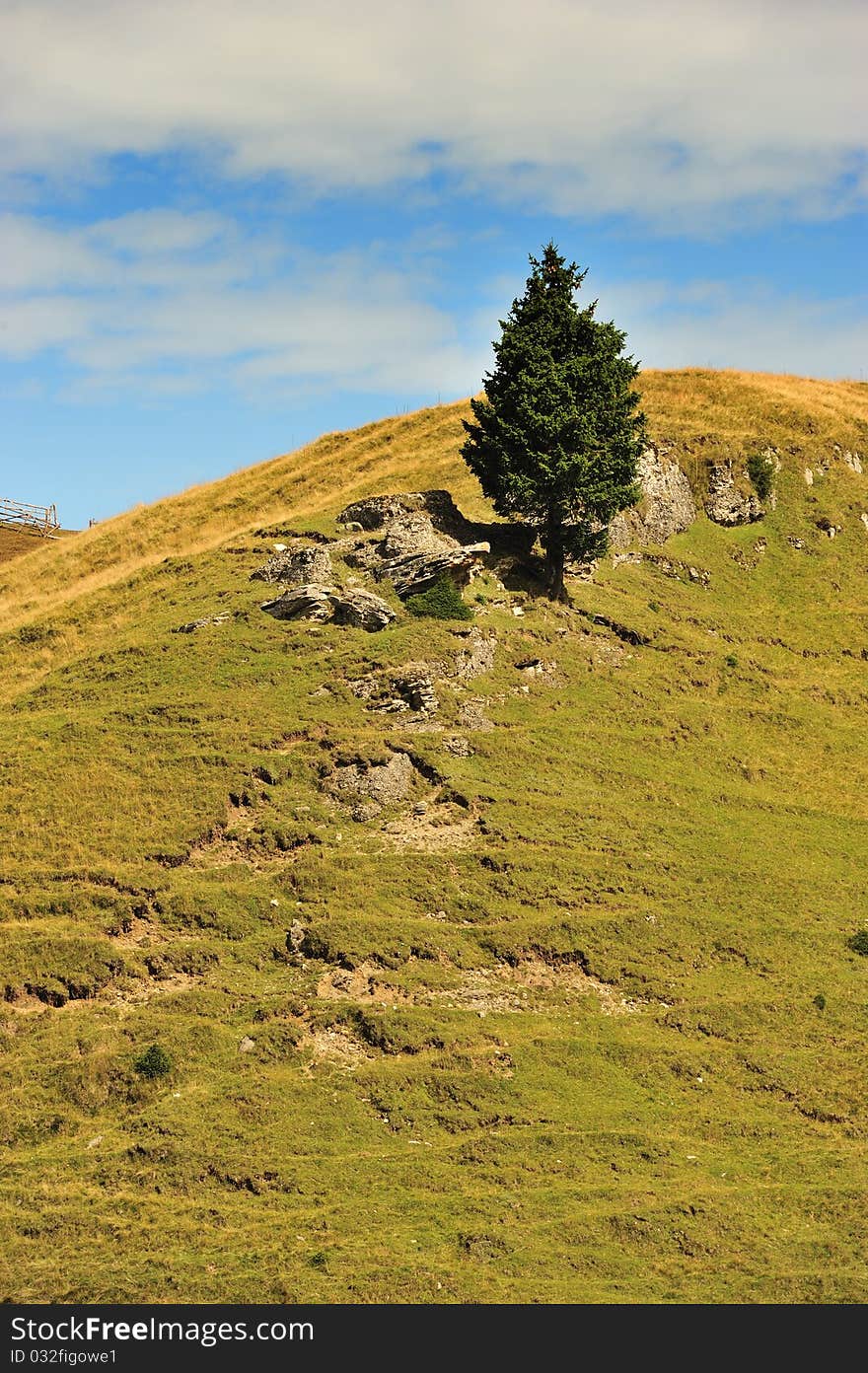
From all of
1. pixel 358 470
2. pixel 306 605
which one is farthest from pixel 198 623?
pixel 358 470

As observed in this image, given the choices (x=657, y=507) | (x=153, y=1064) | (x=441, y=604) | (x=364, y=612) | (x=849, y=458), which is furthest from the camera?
(x=849, y=458)

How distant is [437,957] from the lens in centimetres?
4062

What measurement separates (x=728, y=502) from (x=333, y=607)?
96.4 ft

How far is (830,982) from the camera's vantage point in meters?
42.0

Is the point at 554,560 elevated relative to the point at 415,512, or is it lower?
lower

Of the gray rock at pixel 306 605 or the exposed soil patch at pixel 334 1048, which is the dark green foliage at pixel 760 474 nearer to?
the gray rock at pixel 306 605

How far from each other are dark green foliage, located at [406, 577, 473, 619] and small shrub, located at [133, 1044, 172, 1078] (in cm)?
2544

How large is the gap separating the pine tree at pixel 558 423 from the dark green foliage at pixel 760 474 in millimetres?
Result: 16512

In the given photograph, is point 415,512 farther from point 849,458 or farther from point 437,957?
point 849,458

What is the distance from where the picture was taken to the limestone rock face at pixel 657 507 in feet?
228

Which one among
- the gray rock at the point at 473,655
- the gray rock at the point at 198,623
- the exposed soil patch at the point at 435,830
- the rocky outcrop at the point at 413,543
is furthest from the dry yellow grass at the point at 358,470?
the exposed soil patch at the point at 435,830

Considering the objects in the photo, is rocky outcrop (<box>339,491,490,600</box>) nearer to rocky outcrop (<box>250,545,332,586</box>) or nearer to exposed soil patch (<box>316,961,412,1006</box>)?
rocky outcrop (<box>250,545,332,586</box>)

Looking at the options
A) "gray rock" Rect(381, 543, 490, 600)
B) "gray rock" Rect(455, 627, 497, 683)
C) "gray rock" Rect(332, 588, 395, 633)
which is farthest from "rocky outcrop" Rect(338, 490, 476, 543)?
→ "gray rock" Rect(455, 627, 497, 683)

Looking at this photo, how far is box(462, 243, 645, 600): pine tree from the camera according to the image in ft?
189
